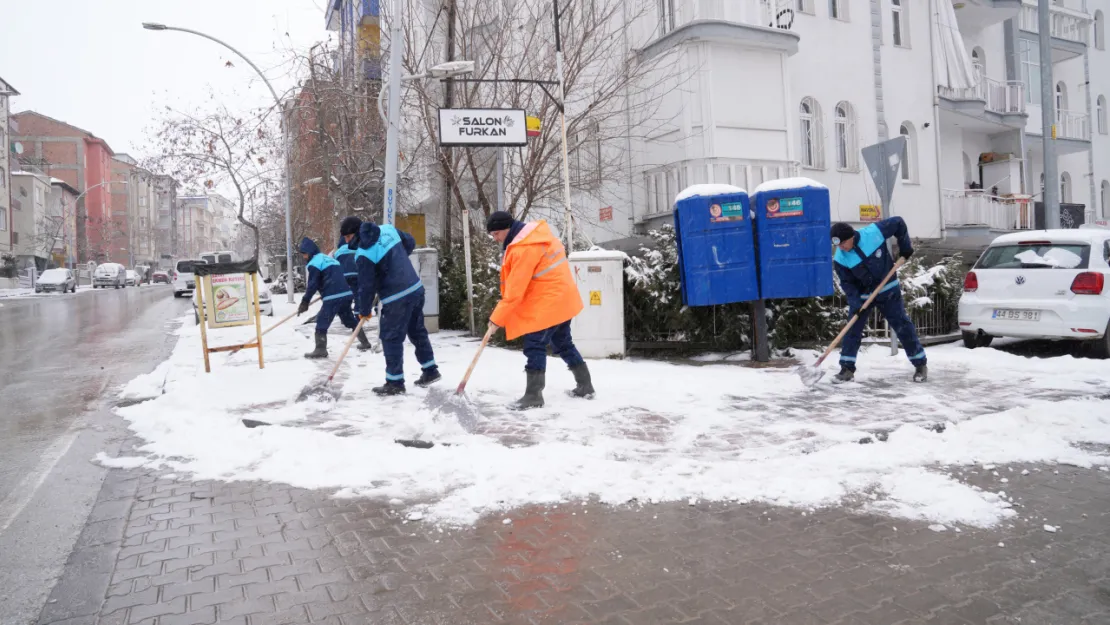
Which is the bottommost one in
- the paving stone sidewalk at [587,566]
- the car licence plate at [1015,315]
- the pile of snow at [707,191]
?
the paving stone sidewalk at [587,566]

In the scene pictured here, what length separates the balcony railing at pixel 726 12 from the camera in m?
15.1

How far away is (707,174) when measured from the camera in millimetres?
14742

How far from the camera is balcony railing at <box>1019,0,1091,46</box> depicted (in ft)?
76.5

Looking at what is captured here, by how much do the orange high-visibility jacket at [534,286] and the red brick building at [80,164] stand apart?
7310 centimetres

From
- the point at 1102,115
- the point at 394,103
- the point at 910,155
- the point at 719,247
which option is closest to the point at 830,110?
the point at 910,155

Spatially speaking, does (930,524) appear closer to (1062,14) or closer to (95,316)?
(95,316)

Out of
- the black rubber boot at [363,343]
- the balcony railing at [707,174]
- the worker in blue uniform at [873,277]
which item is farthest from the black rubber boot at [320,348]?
the balcony railing at [707,174]

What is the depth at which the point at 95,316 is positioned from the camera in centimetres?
2189

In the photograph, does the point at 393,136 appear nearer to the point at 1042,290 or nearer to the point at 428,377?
the point at 428,377

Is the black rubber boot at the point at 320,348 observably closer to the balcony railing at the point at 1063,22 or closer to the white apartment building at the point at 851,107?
the white apartment building at the point at 851,107

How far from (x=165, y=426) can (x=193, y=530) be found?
2644 millimetres

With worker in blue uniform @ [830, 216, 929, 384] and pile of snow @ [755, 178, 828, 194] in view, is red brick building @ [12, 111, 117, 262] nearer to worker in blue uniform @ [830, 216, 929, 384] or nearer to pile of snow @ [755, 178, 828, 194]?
pile of snow @ [755, 178, 828, 194]

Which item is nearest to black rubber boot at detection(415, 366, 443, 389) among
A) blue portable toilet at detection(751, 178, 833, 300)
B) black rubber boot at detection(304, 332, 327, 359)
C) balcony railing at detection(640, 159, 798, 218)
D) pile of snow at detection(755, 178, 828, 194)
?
black rubber boot at detection(304, 332, 327, 359)

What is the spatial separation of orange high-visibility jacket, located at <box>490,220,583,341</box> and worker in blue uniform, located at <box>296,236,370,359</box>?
485cm
